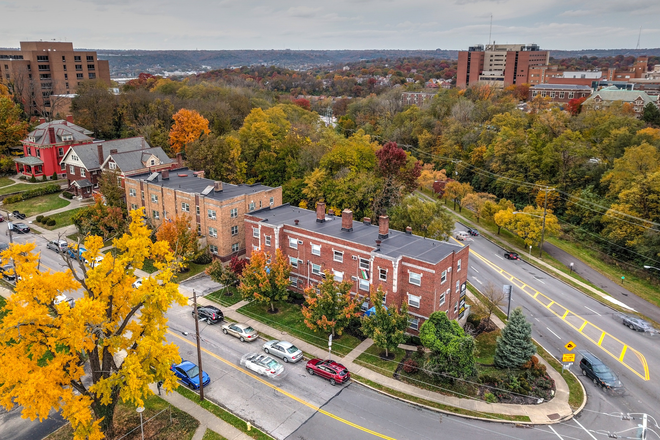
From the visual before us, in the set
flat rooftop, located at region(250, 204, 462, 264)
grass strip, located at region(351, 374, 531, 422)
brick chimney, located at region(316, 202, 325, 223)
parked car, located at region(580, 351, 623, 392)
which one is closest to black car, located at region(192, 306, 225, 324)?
flat rooftop, located at region(250, 204, 462, 264)

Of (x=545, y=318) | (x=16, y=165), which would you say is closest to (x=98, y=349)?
(x=545, y=318)

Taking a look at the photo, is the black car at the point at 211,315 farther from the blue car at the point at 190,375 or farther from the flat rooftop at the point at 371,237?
the flat rooftop at the point at 371,237

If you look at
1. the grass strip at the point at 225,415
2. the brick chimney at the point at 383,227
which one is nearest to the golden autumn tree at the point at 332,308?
the brick chimney at the point at 383,227

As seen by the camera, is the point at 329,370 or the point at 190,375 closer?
the point at 190,375

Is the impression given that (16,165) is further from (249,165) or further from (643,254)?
(643,254)

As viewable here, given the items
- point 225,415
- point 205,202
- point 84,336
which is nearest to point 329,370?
point 225,415

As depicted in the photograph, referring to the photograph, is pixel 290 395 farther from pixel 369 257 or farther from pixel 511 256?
pixel 511 256
